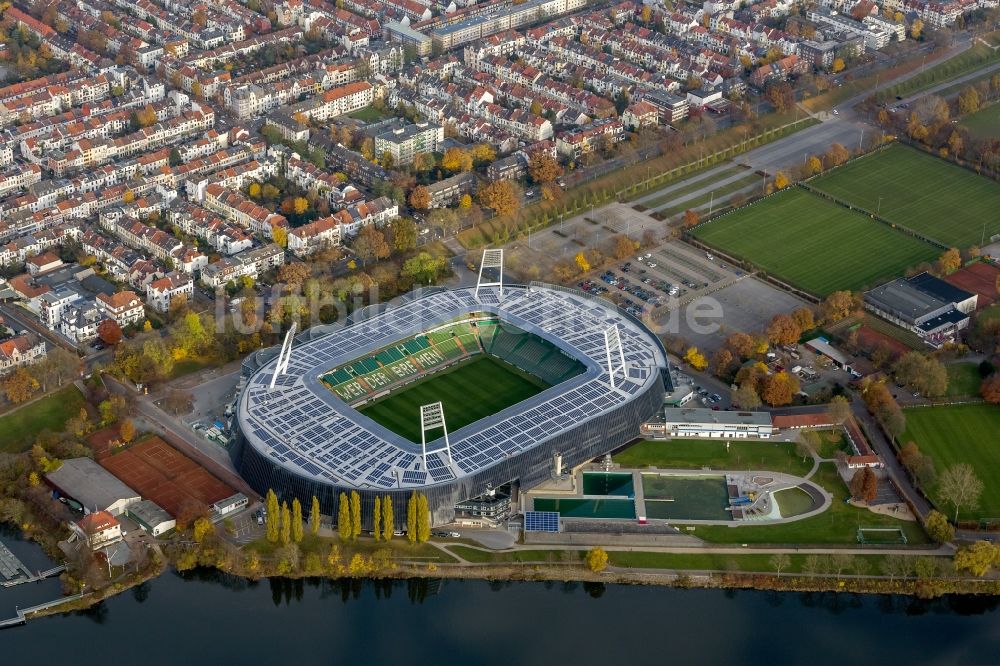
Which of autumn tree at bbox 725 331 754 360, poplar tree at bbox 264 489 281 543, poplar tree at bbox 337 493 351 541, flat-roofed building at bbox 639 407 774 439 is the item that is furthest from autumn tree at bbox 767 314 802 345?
poplar tree at bbox 264 489 281 543

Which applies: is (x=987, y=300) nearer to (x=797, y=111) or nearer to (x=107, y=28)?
(x=797, y=111)

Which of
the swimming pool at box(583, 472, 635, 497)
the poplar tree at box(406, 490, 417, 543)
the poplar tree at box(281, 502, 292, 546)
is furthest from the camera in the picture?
the swimming pool at box(583, 472, 635, 497)

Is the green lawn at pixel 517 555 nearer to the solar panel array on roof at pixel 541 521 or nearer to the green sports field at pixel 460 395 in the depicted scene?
the solar panel array on roof at pixel 541 521

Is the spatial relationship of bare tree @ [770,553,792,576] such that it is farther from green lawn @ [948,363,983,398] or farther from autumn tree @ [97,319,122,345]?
autumn tree @ [97,319,122,345]

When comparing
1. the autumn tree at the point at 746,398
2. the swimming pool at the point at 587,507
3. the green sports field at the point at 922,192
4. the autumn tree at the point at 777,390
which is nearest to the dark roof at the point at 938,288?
the green sports field at the point at 922,192

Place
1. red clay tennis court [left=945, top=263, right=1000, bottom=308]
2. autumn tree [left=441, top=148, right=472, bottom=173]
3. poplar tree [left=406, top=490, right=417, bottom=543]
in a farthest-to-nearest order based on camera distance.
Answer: autumn tree [left=441, top=148, right=472, bottom=173]
red clay tennis court [left=945, top=263, right=1000, bottom=308]
poplar tree [left=406, top=490, right=417, bottom=543]

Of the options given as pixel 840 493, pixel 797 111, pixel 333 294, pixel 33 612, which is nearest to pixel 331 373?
pixel 333 294

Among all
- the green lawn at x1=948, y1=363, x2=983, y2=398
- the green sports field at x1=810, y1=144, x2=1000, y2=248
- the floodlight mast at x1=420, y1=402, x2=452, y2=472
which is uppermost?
the floodlight mast at x1=420, y1=402, x2=452, y2=472
